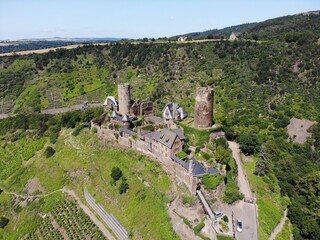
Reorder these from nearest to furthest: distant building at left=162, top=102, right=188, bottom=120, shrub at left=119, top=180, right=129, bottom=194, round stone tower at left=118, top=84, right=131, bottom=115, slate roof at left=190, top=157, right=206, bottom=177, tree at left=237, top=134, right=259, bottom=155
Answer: slate roof at left=190, top=157, right=206, bottom=177 → shrub at left=119, top=180, right=129, bottom=194 → tree at left=237, top=134, right=259, bottom=155 → distant building at left=162, top=102, right=188, bottom=120 → round stone tower at left=118, top=84, right=131, bottom=115

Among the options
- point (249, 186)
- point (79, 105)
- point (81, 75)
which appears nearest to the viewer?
point (249, 186)

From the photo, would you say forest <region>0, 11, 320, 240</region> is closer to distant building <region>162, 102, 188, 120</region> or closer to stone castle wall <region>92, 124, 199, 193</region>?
distant building <region>162, 102, 188, 120</region>

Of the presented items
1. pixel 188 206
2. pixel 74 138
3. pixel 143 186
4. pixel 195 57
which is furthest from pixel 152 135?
pixel 195 57

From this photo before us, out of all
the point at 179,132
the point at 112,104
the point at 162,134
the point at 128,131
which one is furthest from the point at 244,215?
the point at 112,104

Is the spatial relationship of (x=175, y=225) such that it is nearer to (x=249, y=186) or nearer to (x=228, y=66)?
(x=249, y=186)

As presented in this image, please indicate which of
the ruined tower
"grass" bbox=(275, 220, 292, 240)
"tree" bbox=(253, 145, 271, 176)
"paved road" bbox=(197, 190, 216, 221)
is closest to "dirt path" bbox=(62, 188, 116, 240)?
"paved road" bbox=(197, 190, 216, 221)

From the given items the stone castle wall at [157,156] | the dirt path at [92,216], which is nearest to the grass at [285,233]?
the stone castle wall at [157,156]
